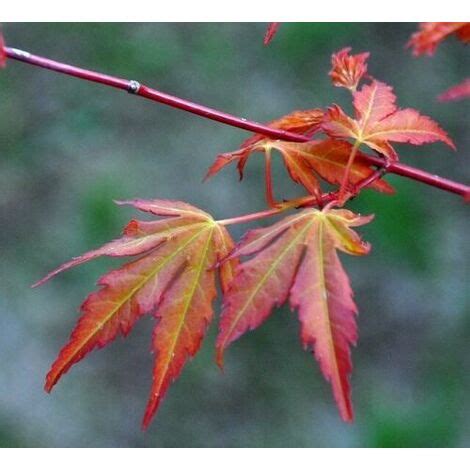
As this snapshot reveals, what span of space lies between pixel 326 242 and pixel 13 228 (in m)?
1.86

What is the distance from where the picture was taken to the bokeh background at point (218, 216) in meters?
2.20

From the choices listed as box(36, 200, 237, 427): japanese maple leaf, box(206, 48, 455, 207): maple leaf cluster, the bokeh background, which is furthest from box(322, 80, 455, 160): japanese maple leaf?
the bokeh background

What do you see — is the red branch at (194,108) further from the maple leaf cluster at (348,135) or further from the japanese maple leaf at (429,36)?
the japanese maple leaf at (429,36)

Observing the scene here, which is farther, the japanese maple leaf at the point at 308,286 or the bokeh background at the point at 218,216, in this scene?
the bokeh background at the point at 218,216

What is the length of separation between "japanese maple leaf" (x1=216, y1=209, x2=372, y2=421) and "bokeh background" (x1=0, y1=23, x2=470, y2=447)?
4.82 ft

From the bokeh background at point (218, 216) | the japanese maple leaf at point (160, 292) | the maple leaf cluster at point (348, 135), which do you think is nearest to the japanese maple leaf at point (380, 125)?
the maple leaf cluster at point (348, 135)

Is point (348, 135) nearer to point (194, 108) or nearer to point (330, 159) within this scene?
point (330, 159)

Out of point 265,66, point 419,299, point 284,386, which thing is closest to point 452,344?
point 419,299

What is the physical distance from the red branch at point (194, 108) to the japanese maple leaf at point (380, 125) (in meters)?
0.02

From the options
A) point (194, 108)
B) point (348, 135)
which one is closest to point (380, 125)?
point (348, 135)

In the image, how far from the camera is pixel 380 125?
0.81m

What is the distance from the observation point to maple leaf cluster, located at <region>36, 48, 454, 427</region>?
683mm

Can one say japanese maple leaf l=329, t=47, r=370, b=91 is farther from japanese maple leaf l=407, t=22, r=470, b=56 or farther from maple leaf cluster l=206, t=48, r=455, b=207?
japanese maple leaf l=407, t=22, r=470, b=56

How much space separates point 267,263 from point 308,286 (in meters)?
0.04
